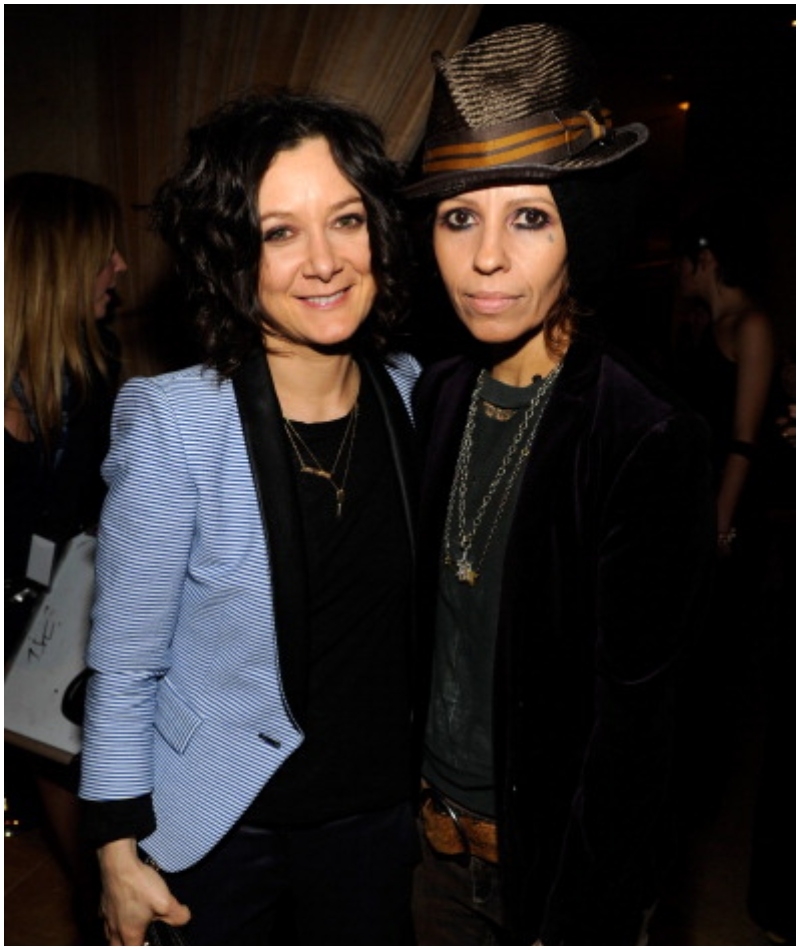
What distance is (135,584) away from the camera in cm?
142

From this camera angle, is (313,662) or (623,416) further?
(313,662)

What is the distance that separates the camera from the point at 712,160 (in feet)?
19.5

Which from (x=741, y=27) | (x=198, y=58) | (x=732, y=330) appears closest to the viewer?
(x=198, y=58)

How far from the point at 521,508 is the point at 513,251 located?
40 cm

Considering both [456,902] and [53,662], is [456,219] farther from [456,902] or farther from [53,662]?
[53,662]

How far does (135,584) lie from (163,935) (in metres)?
0.65

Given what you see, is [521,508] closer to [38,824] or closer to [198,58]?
[198,58]

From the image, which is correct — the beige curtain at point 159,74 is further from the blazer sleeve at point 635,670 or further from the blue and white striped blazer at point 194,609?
the blazer sleeve at point 635,670

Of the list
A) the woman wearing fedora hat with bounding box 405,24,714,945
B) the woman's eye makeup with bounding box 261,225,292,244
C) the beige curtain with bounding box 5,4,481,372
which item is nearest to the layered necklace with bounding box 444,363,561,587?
the woman wearing fedora hat with bounding box 405,24,714,945

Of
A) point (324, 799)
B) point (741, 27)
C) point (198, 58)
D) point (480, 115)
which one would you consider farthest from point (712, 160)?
point (324, 799)

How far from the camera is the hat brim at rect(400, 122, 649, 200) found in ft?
4.32

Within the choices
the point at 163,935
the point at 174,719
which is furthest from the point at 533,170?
the point at 163,935

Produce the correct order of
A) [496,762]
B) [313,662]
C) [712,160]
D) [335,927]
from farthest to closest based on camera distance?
1. [712,160]
2. [335,927]
3. [313,662]
4. [496,762]

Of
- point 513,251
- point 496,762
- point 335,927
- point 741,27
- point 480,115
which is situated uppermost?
point 741,27
